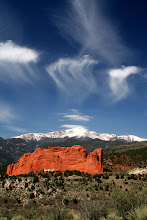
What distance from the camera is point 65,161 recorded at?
→ 2147 inches

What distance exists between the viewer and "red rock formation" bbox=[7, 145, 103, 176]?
168ft

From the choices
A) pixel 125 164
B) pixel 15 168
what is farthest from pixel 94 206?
pixel 125 164

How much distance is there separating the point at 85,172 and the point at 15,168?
2752 centimetres

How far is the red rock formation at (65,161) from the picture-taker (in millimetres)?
51188

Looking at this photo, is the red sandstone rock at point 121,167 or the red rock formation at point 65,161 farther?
the red sandstone rock at point 121,167

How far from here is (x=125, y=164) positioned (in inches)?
2950

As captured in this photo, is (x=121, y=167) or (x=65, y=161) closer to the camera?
(x=65, y=161)

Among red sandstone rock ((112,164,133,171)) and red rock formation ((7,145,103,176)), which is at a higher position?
red rock formation ((7,145,103,176))

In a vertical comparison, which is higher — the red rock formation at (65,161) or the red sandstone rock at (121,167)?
the red rock formation at (65,161)

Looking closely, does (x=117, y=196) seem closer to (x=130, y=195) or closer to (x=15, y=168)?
(x=130, y=195)

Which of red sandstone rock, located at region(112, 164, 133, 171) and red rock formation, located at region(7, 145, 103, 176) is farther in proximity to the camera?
red sandstone rock, located at region(112, 164, 133, 171)

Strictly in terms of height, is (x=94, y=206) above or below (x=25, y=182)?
above

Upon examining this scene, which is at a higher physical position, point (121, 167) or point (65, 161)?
point (65, 161)

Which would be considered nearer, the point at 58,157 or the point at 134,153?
the point at 58,157
